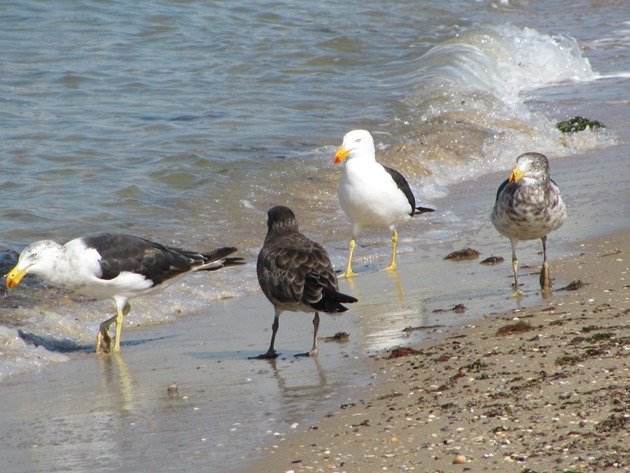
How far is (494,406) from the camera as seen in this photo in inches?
198

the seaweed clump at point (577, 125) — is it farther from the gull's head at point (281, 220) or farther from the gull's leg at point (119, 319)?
the gull's leg at point (119, 319)

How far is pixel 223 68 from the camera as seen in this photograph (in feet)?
57.9

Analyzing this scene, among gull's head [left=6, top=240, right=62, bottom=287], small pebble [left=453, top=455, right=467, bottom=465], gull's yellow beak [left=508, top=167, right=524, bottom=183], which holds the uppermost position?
gull's yellow beak [left=508, top=167, right=524, bottom=183]

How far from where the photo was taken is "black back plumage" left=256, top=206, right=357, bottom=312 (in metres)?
6.64

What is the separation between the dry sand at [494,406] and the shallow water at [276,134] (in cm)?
42

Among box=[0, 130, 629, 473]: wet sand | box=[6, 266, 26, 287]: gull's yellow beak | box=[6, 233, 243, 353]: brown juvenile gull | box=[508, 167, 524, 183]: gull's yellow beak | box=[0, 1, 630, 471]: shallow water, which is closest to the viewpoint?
box=[0, 130, 629, 473]: wet sand

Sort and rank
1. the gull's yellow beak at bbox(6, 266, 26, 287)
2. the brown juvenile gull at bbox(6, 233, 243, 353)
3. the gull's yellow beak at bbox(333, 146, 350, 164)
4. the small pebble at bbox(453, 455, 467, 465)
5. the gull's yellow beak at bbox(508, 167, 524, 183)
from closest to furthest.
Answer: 1. the small pebble at bbox(453, 455, 467, 465)
2. the gull's yellow beak at bbox(508, 167, 524, 183)
3. the gull's yellow beak at bbox(6, 266, 26, 287)
4. the brown juvenile gull at bbox(6, 233, 243, 353)
5. the gull's yellow beak at bbox(333, 146, 350, 164)

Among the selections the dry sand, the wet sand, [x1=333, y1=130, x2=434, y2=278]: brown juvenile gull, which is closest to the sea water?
[x1=333, y1=130, x2=434, y2=278]: brown juvenile gull

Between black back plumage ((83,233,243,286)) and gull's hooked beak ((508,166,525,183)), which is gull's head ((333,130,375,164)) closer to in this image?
black back plumage ((83,233,243,286))

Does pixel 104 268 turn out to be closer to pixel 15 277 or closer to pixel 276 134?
pixel 15 277

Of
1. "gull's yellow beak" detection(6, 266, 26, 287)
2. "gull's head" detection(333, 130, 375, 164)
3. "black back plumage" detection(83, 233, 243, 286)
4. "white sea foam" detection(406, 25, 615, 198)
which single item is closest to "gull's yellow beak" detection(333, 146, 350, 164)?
"gull's head" detection(333, 130, 375, 164)

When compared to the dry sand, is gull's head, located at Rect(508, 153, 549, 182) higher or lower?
higher

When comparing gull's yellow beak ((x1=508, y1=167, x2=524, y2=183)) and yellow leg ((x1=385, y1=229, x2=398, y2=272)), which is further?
A: yellow leg ((x1=385, y1=229, x2=398, y2=272))

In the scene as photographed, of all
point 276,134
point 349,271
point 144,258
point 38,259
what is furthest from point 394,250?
point 276,134
